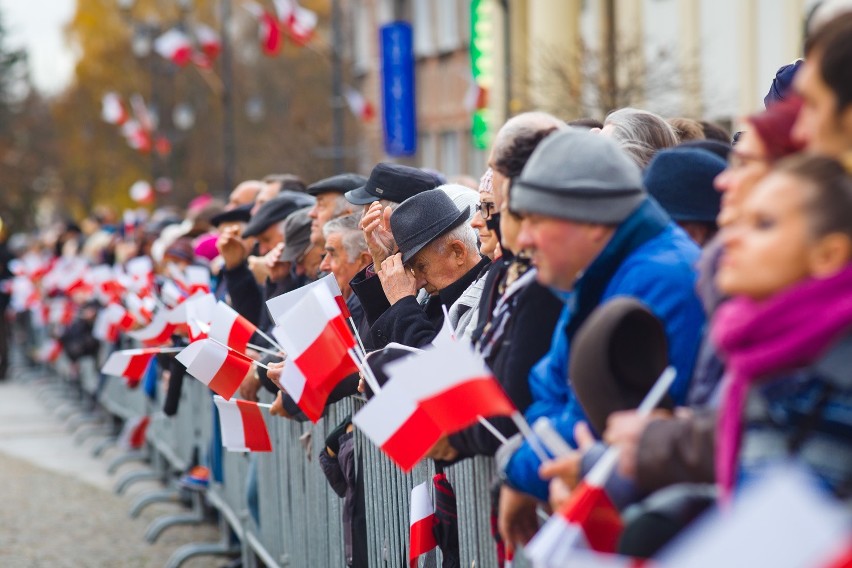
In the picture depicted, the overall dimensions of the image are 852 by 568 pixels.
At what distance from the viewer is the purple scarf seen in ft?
8.43

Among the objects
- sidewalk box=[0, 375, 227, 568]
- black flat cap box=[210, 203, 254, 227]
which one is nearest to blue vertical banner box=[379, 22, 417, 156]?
sidewalk box=[0, 375, 227, 568]

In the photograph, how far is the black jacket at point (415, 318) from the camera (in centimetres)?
538

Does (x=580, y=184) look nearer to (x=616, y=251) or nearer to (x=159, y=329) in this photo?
(x=616, y=251)

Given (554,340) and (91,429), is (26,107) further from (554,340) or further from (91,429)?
(554,340)

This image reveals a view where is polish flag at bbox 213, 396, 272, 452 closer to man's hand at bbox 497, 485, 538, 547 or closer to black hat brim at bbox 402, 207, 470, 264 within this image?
black hat brim at bbox 402, 207, 470, 264

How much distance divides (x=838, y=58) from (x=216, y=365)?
161 inches

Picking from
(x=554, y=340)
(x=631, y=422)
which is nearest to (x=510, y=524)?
(x=554, y=340)

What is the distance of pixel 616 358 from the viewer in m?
3.45

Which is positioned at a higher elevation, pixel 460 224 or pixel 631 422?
pixel 631 422

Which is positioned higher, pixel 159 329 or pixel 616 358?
pixel 616 358

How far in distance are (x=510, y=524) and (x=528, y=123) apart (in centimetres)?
119

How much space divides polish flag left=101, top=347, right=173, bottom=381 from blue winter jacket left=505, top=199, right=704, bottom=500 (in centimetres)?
433

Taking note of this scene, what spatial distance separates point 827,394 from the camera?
2650 millimetres

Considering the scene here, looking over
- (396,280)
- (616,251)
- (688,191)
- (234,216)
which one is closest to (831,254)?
(616,251)
